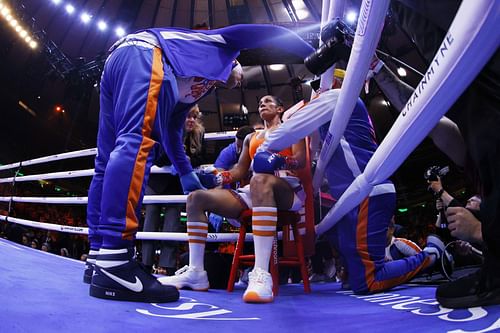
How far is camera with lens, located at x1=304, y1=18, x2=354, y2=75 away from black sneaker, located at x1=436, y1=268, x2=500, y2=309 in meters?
0.65

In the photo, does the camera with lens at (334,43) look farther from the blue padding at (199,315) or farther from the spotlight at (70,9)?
the spotlight at (70,9)

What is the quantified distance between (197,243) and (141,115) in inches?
26.5

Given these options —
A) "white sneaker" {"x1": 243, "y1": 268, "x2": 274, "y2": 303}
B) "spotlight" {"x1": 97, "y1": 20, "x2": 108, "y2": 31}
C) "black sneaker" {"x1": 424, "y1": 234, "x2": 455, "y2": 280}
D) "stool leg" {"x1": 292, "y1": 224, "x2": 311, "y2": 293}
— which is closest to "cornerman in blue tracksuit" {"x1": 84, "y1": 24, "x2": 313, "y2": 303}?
"white sneaker" {"x1": 243, "y1": 268, "x2": 274, "y2": 303}

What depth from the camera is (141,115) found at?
1102 mm

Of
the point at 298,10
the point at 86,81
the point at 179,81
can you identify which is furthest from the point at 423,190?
the point at 179,81

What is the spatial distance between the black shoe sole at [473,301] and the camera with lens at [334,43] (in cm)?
68

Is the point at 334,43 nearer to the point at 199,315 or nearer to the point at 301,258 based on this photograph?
the point at 199,315

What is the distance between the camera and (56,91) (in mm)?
10461

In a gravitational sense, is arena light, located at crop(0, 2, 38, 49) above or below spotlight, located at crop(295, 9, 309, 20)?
below

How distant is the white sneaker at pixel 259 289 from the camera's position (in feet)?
3.75

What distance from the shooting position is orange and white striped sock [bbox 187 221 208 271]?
1516 mm

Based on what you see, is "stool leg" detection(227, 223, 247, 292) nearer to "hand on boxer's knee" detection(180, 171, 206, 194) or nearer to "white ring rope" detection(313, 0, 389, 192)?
"hand on boxer's knee" detection(180, 171, 206, 194)

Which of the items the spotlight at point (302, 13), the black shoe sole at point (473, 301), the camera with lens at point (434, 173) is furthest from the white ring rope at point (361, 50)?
the spotlight at point (302, 13)

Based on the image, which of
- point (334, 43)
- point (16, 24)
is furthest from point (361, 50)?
point (16, 24)
